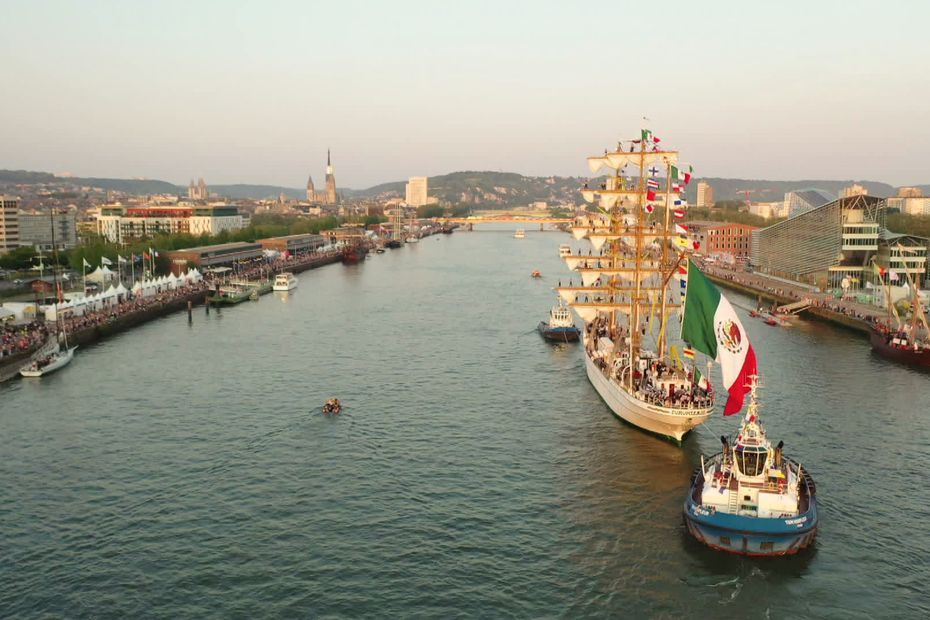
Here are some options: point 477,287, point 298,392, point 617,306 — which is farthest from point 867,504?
point 477,287

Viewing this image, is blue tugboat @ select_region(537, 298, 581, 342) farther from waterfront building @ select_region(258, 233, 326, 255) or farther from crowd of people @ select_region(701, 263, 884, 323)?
waterfront building @ select_region(258, 233, 326, 255)

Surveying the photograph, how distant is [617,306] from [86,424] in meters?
26.7

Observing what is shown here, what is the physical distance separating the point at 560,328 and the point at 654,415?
945 inches

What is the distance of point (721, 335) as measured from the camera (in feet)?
85.4

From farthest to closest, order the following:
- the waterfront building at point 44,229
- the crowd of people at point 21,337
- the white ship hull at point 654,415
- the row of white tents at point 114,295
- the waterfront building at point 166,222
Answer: the waterfront building at point 166,222
the waterfront building at point 44,229
the row of white tents at point 114,295
the crowd of people at point 21,337
the white ship hull at point 654,415

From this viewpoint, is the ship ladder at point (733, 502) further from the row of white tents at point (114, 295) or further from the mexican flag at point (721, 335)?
the row of white tents at point (114, 295)

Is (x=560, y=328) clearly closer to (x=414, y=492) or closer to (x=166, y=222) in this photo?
(x=414, y=492)

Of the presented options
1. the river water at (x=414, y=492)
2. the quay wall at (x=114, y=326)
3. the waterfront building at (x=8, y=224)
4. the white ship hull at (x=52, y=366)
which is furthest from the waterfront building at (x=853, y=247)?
the waterfront building at (x=8, y=224)

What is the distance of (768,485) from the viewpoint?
22.8 metres

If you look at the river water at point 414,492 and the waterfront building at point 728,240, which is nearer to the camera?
the river water at point 414,492

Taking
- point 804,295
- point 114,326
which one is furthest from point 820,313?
point 114,326

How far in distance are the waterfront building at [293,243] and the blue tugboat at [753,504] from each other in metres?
100

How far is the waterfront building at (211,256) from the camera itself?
87.9 metres

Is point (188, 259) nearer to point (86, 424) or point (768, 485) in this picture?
point (86, 424)
